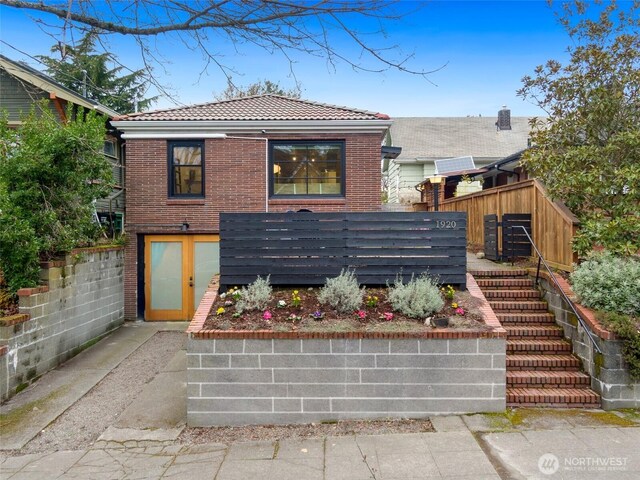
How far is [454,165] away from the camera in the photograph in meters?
18.4

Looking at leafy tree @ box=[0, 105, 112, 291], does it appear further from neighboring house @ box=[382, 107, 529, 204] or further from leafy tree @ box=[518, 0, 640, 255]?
neighboring house @ box=[382, 107, 529, 204]

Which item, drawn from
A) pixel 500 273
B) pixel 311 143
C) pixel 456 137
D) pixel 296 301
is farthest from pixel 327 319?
pixel 456 137

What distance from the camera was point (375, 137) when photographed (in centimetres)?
1020

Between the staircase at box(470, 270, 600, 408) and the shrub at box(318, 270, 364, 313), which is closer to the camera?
the staircase at box(470, 270, 600, 408)

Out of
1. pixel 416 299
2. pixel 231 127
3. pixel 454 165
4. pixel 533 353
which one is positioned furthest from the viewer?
pixel 454 165

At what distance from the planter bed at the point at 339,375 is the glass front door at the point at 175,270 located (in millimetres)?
5653

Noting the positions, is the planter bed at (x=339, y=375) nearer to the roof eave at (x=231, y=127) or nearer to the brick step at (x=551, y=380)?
the brick step at (x=551, y=380)

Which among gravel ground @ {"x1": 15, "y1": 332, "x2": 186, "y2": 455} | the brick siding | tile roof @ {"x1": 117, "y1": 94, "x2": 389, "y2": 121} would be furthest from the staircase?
tile roof @ {"x1": 117, "y1": 94, "x2": 389, "y2": 121}

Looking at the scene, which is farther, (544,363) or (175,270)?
(175,270)

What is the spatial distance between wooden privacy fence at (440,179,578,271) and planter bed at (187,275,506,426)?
110 inches

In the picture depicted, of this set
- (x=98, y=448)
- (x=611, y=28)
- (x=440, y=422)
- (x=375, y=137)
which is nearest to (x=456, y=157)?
(x=375, y=137)

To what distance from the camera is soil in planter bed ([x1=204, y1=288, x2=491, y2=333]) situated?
5.04m

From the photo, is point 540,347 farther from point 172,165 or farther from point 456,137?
point 456,137

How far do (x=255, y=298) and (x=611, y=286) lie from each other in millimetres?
4748
